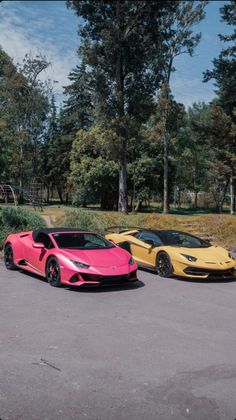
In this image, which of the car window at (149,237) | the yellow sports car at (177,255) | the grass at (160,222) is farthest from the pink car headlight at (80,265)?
the grass at (160,222)

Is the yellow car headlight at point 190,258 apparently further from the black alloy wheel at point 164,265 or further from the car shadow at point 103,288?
the car shadow at point 103,288

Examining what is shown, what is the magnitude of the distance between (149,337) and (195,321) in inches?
48.9

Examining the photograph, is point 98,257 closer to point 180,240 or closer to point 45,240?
point 45,240

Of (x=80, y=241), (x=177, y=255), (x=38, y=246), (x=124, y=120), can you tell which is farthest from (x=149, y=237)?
(x=124, y=120)

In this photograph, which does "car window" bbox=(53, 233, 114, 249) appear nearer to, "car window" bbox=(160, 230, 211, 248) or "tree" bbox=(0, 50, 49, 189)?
"car window" bbox=(160, 230, 211, 248)

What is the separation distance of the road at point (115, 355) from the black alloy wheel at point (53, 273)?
11.8 inches

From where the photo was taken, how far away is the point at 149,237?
12422 millimetres

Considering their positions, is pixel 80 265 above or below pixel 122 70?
below

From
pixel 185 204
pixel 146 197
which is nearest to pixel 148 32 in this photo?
pixel 146 197

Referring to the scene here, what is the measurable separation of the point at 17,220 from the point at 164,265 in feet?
23.1

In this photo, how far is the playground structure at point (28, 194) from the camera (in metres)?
32.5

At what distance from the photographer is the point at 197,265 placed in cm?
1076

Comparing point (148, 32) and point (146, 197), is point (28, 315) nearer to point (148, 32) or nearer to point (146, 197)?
point (148, 32)

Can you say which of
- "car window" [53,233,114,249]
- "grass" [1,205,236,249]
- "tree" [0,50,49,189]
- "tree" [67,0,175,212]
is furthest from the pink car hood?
"tree" [0,50,49,189]
